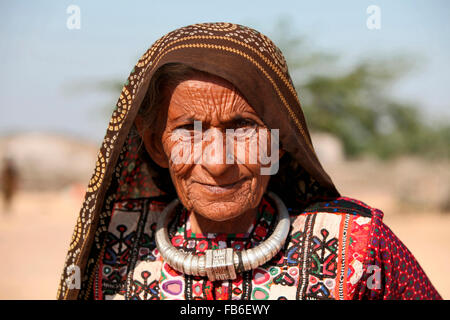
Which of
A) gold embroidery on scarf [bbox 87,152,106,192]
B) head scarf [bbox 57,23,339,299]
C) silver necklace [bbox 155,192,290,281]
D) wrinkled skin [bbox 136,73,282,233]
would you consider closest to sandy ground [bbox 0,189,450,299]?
head scarf [bbox 57,23,339,299]

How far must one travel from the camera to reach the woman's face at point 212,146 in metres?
1.86

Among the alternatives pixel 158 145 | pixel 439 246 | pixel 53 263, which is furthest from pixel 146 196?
pixel 439 246

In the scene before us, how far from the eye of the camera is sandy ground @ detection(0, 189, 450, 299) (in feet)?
23.1

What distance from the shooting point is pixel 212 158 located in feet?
6.03

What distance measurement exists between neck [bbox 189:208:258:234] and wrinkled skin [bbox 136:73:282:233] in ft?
0.61

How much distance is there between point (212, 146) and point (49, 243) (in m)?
9.33

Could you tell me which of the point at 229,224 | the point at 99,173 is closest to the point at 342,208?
the point at 229,224

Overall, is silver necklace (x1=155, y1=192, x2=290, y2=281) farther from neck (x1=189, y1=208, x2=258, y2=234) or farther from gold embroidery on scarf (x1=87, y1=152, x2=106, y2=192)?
gold embroidery on scarf (x1=87, y1=152, x2=106, y2=192)

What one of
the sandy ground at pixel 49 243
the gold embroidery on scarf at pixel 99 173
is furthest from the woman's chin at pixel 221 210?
the sandy ground at pixel 49 243

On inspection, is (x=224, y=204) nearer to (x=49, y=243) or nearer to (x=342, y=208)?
(x=342, y=208)

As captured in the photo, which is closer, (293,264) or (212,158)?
(212,158)

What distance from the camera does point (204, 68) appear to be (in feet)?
5.90
